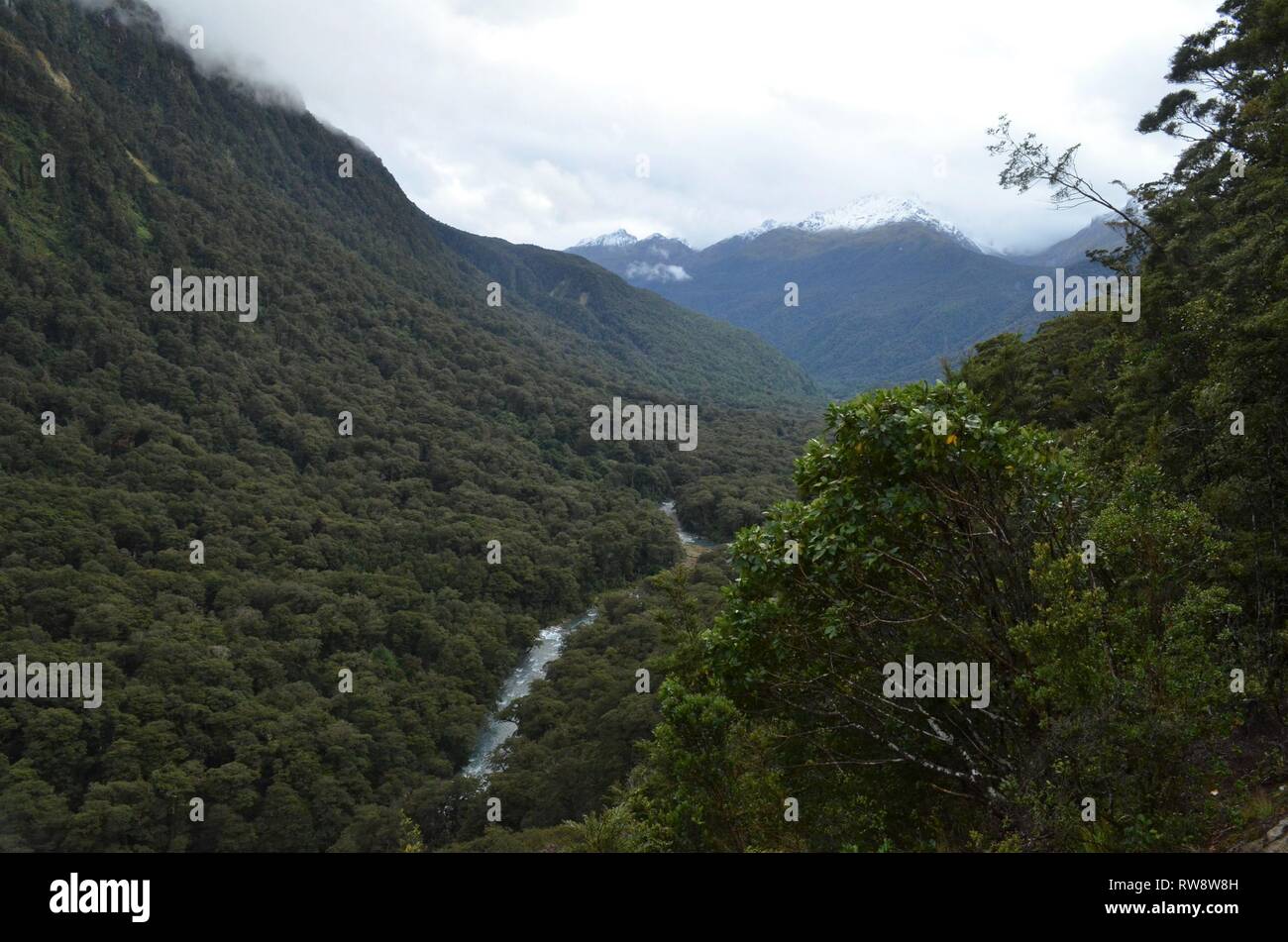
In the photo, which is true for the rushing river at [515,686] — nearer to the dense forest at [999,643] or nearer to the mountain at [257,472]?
the mountain at [257,472]

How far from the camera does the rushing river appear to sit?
40750 millimetres

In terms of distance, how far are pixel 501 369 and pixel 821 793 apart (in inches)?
4400

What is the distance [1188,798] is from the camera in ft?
18.0

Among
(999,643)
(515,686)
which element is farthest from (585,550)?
(999,643)

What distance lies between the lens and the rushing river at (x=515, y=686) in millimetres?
40750

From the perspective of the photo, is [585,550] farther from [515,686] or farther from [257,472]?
[257,472]

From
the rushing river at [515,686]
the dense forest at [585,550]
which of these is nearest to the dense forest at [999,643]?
the dense forest at [585,550]

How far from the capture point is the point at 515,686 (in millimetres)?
49281

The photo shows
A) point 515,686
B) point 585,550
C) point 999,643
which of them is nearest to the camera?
point 999,643

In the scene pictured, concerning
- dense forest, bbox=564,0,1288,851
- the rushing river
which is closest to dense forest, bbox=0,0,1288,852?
dense forest, bbox=564,0,1288,851

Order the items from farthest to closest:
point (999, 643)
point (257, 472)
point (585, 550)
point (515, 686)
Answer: point (257, 472) < point (585, 550) < point (515, 686) < point (999, 643)

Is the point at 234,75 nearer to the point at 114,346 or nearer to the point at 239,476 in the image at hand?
the point at 114,346

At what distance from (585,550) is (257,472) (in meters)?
33.2
